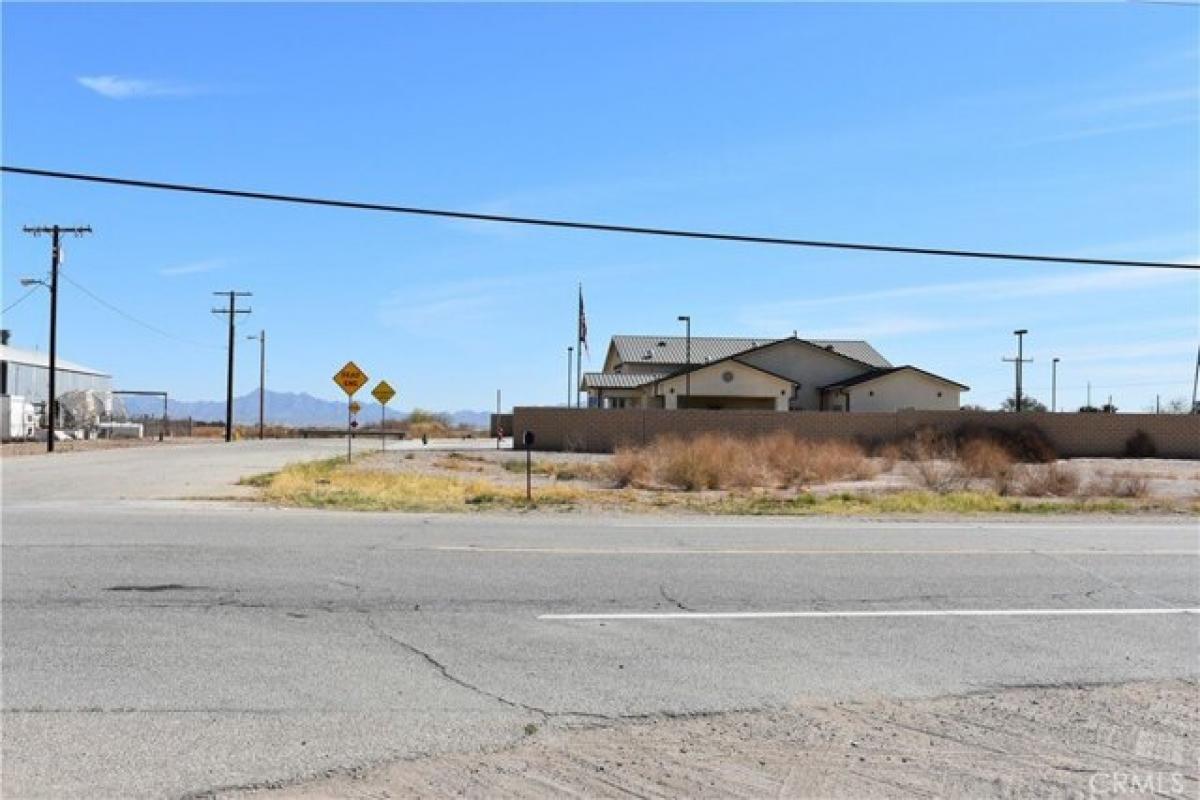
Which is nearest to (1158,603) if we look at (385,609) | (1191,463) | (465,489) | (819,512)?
(385,609)

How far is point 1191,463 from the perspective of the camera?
4372 centimetres

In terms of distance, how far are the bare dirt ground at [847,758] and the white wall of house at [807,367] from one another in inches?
2541

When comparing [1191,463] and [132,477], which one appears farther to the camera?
[1191,463]

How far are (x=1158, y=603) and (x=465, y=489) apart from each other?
1645 centimetres

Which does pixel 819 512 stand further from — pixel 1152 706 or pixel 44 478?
pixel 44 478

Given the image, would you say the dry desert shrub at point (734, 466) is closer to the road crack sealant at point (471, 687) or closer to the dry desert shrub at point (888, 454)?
the dry desert shrub at point (888, 454)

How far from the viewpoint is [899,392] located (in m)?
66.4

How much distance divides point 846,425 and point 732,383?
18.1 metres

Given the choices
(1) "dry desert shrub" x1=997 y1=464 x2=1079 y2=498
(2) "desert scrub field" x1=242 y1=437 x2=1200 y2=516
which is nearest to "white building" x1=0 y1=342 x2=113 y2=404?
(2) "desert scrub field" x1=242 y1=437 x2=1200 y2=516

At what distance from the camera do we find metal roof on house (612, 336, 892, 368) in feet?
264

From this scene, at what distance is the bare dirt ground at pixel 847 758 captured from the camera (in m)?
4.97

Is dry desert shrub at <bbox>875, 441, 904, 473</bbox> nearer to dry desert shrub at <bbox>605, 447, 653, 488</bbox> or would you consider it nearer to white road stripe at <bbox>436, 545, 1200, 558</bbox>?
dry desert shrub at <bbox>605, 447, 653, 488</bbox>

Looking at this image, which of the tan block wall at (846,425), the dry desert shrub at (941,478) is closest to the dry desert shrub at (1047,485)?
the dry desert shrub at (941,478)

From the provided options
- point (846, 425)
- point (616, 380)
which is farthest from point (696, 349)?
point (846, 425)
